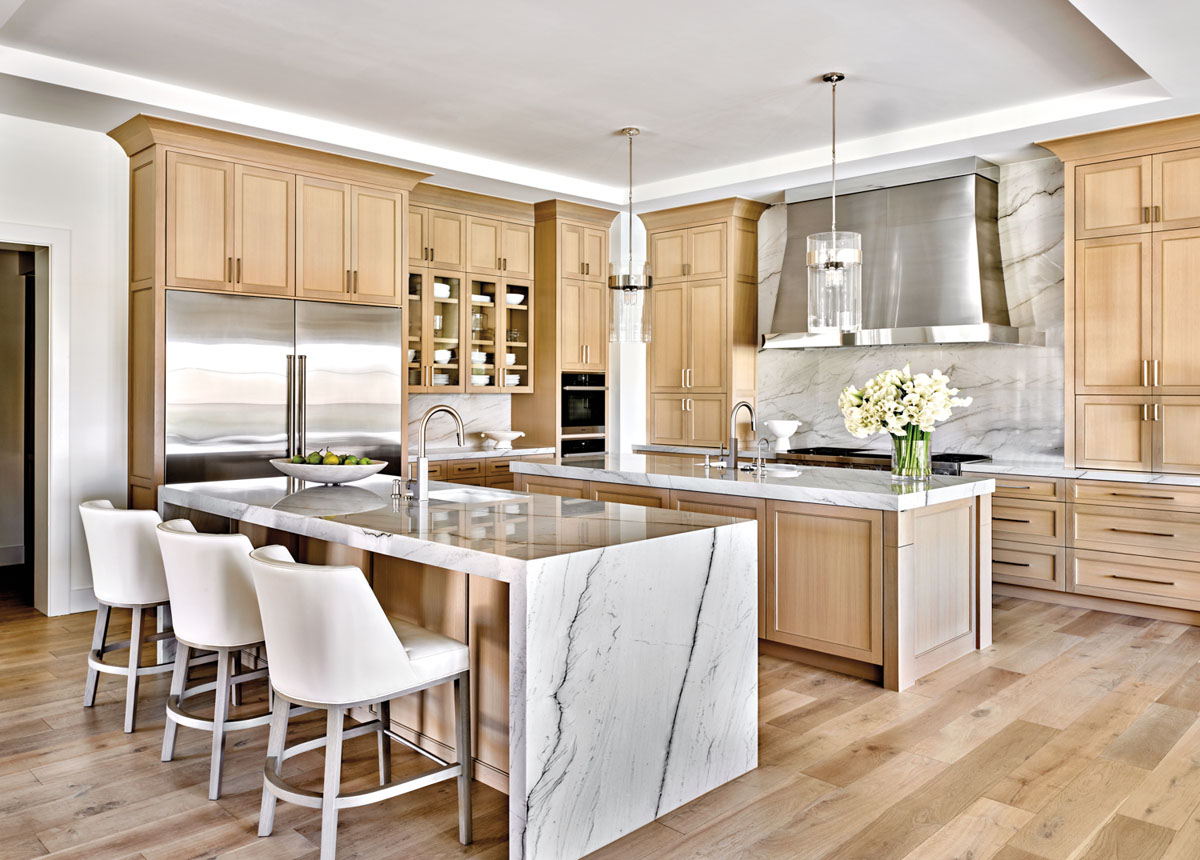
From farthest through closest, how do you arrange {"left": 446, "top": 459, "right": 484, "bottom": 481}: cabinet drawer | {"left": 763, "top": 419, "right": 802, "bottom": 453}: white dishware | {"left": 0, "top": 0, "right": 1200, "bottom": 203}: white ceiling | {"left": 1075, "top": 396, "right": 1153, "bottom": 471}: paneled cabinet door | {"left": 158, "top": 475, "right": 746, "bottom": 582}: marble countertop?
{"left": 763, "top": 419, "right": 802, "bottom": 453}: white dishware → {"left": 446, "top": 459, "right": 484, "bottom": 481}: cabinet drawer → {"left": 1075, "top": 396, "right": 1153, "bottom": 471}: paneled cabinet door → {"left": 0, "top": 0, "right": 1200, "bottom": 203}: white ceiling → {"left": 158, "top": 475, "right": 746, "bottom": 582}: marble countertop

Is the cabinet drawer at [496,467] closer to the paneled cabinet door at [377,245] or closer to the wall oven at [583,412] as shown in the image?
the wall oven at [583,412]

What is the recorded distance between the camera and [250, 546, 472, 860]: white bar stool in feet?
6.79

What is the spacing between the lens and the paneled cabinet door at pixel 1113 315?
4719 mm

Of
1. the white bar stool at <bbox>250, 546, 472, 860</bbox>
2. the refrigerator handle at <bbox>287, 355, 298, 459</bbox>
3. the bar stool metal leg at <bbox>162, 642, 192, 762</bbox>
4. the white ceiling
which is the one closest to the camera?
the white bar stool at <bbox>250, 546, 472, 860</bbox>

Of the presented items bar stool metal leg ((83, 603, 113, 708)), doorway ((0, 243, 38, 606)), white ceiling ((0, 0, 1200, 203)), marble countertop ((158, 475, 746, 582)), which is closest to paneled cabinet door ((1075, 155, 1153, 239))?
white ceiling ((0, 0, 1200, 203))

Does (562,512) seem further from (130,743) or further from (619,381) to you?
(619,381)

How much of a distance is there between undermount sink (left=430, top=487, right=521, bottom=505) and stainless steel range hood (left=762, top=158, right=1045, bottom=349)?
2.96m

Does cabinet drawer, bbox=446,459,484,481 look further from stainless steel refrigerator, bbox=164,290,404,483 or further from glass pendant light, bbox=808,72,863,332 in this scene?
glass pendant light, bbox=808,72,863,332

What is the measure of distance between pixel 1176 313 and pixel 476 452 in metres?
4.45

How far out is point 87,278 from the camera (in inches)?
190

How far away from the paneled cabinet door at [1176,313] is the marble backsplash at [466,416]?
4.36 m

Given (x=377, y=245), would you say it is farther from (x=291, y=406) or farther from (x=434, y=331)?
(x=291, y=406)

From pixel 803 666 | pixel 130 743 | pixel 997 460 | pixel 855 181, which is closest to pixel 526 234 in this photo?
pixel 855 181

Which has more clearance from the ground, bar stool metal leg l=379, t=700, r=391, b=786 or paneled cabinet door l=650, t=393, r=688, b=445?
paneled cabinet door l=650, t=393, r=688, b=445
